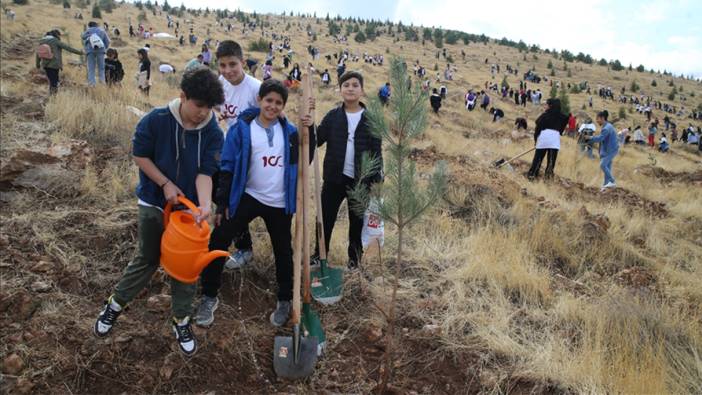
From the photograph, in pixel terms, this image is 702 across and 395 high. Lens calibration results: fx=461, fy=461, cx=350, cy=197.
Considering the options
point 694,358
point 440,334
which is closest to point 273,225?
point 440,334

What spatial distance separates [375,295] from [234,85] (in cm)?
201

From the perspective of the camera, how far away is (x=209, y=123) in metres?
2.63

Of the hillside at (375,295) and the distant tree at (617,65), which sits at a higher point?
the distant tree at (617,65)

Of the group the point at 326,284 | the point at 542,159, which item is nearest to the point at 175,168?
the point at 326,284

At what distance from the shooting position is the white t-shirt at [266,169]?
9.95 ft

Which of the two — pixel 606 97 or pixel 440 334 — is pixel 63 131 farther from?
pixel 606 97

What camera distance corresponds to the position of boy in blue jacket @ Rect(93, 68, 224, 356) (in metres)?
2.43

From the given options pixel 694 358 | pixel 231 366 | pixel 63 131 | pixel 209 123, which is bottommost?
pixel 231 366

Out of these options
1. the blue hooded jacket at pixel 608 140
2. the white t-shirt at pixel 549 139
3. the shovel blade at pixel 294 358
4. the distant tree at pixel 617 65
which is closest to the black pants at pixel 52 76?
the shovel blade at pixel 294 358

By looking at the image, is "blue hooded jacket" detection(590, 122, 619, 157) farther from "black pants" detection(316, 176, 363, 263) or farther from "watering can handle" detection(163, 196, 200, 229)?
"watering can handle" detection(163, 196, 200, 229)

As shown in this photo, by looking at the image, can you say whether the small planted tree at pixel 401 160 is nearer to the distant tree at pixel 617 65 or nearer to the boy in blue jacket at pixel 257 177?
the boy in blue jacket at pixel 257 177

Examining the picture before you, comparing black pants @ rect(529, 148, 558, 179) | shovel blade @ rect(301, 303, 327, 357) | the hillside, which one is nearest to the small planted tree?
the hillside

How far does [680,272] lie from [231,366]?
490cm

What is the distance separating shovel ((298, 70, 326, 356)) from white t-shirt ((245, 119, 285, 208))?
0.59 ft
